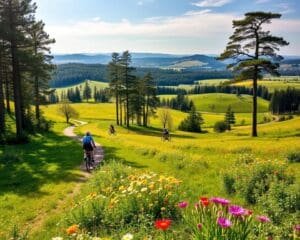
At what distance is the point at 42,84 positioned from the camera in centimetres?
5131

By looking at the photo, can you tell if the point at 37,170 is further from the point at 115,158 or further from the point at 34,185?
the point at 115,158

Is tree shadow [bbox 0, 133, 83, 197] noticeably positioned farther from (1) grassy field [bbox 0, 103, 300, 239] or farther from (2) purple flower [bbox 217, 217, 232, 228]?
(2) purple flower [bbox 217, 217, 232, 228]

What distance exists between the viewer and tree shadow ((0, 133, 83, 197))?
15.8 metres

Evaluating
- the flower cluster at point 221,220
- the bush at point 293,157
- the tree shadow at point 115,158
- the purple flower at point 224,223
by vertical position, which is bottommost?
the tree shadow at point 115,158

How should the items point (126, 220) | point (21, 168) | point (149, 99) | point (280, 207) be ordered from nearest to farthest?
point (126, 220), point (280, 207), point (21, 168), point (149, 99)

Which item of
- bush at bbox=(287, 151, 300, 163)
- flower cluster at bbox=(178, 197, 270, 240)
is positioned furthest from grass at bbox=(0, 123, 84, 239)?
bush at bbox=(287, 151, 300, 163)

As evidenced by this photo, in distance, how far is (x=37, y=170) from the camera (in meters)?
19.9

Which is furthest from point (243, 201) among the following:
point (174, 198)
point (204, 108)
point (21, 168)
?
point (204, 108)

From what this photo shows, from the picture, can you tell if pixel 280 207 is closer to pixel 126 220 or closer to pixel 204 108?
pixel 126 220

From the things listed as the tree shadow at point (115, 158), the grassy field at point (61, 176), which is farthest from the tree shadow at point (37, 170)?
the tree shadow at point (115, 158)

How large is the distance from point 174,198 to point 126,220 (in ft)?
4.88

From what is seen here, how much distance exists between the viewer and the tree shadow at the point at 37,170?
15825mm

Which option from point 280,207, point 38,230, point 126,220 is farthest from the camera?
point 38,230

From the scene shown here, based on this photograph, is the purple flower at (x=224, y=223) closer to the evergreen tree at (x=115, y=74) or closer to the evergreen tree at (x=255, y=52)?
the evergreen tree at (x=255, y=52)
